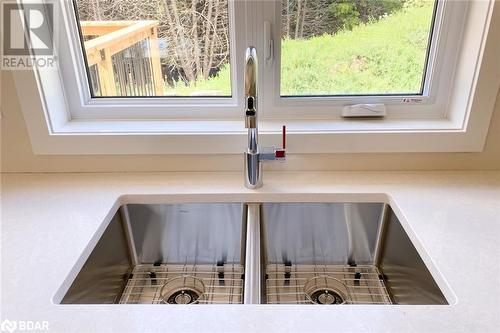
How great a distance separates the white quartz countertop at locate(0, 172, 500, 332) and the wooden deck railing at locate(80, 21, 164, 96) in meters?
0.36

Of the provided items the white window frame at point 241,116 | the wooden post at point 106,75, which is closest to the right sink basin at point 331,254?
the white window frame at point 241,116

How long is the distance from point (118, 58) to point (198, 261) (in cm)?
72

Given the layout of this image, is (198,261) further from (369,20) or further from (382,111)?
(369,20)

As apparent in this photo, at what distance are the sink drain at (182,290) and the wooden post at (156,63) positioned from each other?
0.63m

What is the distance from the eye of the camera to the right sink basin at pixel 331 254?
1.04 m

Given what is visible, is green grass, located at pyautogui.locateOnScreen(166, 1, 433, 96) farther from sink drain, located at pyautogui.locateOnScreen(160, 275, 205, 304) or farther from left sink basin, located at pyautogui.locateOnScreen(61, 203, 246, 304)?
sink drain, located at pyautogui.locateOnScreen(160, 275, 205, 304)

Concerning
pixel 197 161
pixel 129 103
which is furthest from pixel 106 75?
pixel 197 161

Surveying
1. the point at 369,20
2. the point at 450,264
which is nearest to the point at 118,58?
the point at 369,20

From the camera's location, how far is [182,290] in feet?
3.53

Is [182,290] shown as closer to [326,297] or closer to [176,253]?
[176,253]

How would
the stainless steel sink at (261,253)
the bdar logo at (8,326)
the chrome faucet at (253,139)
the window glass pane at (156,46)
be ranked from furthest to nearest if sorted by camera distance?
the window glass pane at (156,46), the stainless steel sink at (261,253), the chrome faucet at (253,139), the bdar logo at (8,326)

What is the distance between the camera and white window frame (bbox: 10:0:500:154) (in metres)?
1.08

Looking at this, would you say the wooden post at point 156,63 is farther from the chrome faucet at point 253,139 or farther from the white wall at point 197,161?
the chrome faucet at point 253,139

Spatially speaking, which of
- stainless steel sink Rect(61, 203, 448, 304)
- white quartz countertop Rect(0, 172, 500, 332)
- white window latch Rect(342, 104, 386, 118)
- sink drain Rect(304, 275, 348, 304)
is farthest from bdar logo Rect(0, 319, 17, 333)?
white window latch Rect(342, 104, 386, 118)
